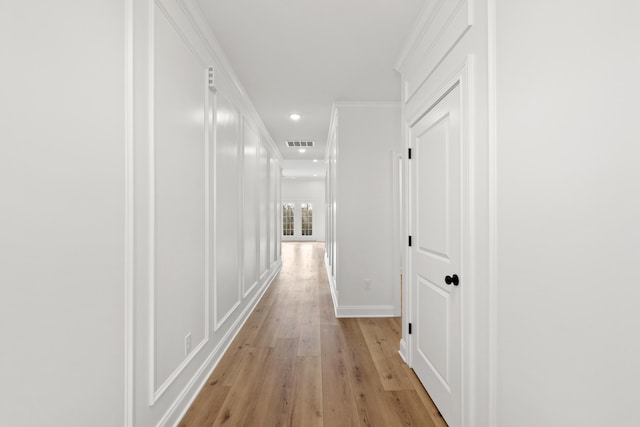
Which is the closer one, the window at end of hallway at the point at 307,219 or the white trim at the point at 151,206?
the white trim at the point at 151,206

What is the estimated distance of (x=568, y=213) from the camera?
1010 mm

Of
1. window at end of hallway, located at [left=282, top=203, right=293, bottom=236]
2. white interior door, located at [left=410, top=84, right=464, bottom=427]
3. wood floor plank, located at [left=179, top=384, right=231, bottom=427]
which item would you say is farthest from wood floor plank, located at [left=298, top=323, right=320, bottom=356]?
window at end of hallway, located at [left=282, top=203, right=293, bottom=236]

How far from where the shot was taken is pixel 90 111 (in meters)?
1.17

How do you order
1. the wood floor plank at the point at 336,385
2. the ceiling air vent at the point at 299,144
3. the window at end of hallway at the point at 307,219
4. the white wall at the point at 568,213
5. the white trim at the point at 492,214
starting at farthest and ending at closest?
the window at end of hallway at the point at 307,219 → the ceiling air vent at the point at 299,144 → the wood floor plank at the point at 336,385 → the white trim at the point at 492,214 → the white wall at the point at 568,213

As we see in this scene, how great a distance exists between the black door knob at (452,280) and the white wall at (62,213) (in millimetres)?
1654

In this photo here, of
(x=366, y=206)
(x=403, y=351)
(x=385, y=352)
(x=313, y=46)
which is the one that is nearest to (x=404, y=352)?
(x=403, y=351)

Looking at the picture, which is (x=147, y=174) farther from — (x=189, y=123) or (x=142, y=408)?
(x=142, y=408)

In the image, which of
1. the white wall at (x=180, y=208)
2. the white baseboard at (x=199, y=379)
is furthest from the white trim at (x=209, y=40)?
the white baseboard at (x=199, y=379)

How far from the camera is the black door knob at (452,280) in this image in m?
1.76

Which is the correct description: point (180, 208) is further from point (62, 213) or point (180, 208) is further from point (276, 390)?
point (276, 390)

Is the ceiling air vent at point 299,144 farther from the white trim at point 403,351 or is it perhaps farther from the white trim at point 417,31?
the white trim at point 403,351

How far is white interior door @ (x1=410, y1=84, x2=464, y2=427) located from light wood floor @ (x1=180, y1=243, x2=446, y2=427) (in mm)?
249

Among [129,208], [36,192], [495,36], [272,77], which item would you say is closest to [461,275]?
[495,36]

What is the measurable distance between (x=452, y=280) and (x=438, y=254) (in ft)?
1.00
